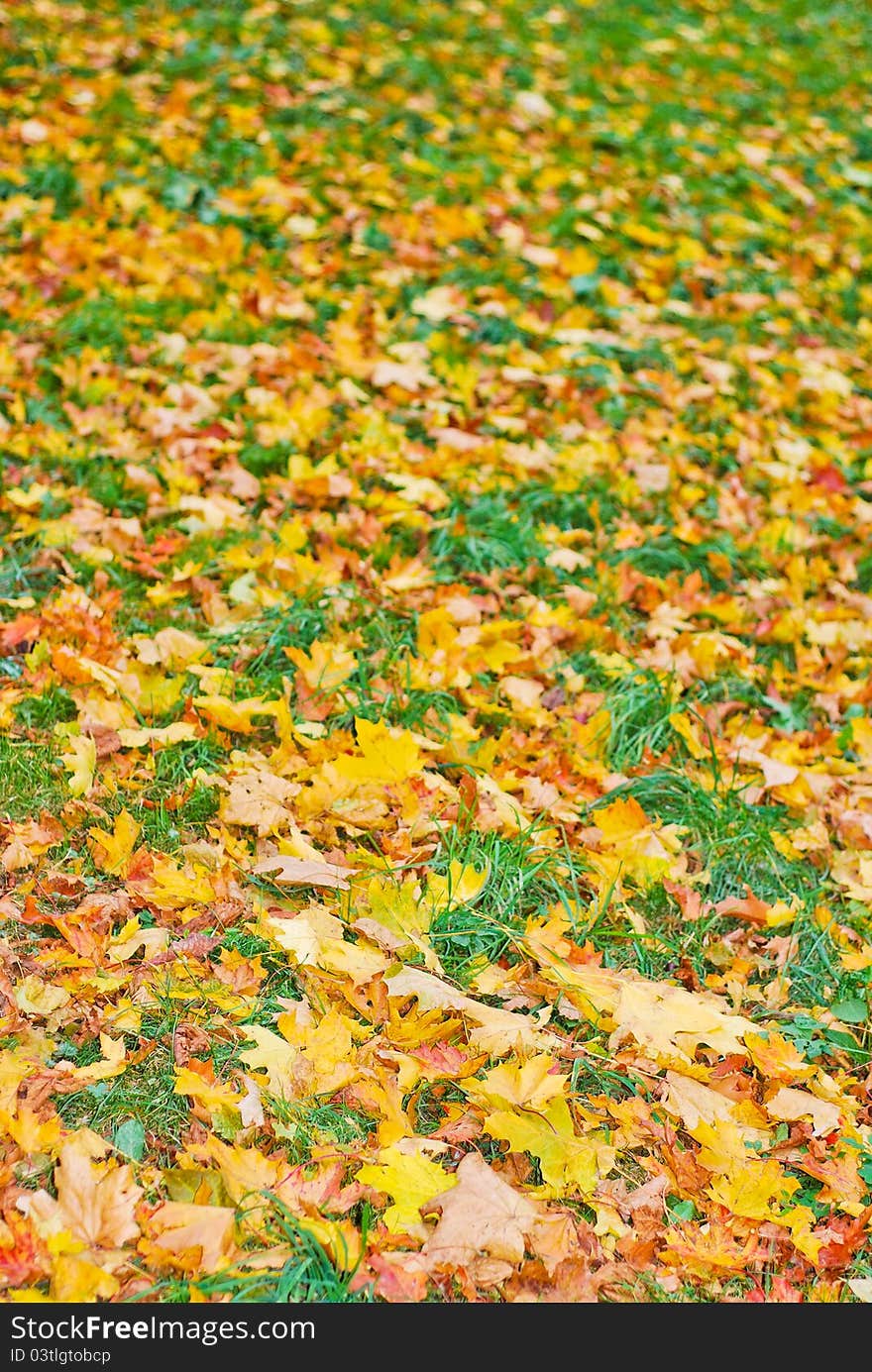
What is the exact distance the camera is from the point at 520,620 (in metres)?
2.96

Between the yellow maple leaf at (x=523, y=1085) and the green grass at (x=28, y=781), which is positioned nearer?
the yellow maple leaf at (x=523, y=1085)

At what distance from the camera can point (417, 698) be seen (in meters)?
2.65

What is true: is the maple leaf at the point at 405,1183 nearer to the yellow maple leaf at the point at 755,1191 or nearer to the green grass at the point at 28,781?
the yellow maple leaf at the point at 755,1191

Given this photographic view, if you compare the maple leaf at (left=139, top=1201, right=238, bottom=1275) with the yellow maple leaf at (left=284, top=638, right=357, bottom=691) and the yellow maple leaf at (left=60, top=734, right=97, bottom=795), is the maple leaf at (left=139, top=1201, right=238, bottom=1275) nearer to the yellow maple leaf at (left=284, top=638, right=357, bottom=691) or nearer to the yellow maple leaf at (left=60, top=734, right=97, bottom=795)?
the yellow maple leaf at (left=60, top=734, right=97, bottom=795)

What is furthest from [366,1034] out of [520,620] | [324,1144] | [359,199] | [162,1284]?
[359,199]

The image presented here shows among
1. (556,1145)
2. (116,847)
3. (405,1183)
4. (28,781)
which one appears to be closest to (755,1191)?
(556,1145)

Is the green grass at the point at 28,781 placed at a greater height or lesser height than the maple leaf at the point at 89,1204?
lesser

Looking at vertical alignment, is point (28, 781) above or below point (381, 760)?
below

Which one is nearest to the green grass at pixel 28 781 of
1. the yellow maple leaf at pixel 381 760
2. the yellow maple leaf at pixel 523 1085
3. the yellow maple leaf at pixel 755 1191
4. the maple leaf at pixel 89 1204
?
the yellow maple leaf at pixel 381 760

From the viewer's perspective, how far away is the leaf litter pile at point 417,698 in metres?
1.77

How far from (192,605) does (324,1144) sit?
150 cm

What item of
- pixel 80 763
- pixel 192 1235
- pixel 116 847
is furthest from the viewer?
pixel 80 763

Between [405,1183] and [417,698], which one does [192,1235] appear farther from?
[417,698]

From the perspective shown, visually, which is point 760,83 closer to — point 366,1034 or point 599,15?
point 599,15
